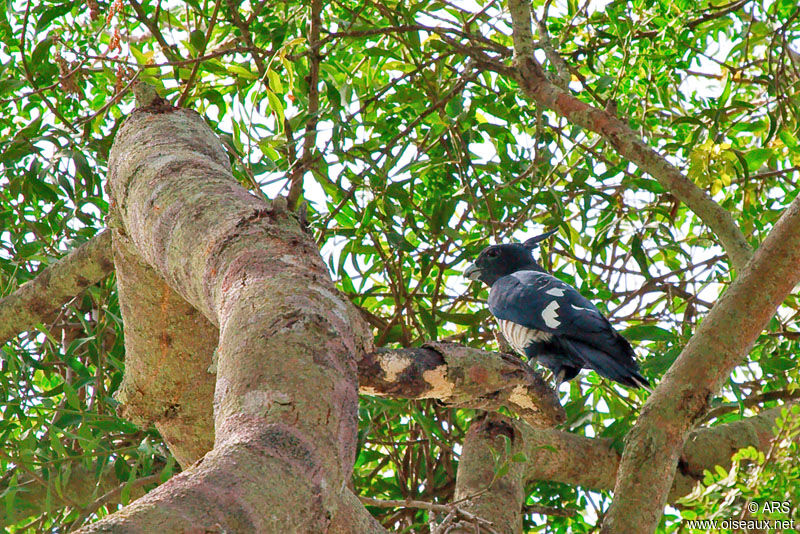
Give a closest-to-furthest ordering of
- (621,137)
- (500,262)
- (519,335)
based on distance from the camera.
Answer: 1. (621,137)
2. (519,335)
3. (500,262)

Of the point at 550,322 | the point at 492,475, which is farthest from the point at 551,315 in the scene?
the point at 492,475

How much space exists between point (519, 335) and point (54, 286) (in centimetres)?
151

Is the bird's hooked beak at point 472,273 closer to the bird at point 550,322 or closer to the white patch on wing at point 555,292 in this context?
the bird at point 550,322

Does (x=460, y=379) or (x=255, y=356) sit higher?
(x=460, y=379)

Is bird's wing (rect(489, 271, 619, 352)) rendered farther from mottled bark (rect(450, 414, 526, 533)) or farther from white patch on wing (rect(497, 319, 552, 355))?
mottled bark (rect(450, 414, 526, 533))

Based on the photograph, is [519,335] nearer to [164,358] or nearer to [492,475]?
[492,475]

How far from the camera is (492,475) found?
2.26 m

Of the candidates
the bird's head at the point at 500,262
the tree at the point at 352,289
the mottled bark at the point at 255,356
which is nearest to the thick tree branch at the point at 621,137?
the tree at the point at 352,289

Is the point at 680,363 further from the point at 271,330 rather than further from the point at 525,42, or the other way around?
the point at 271,330

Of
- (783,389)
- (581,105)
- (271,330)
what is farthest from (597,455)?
(271,330)

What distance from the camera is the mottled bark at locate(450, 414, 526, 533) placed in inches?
85.0

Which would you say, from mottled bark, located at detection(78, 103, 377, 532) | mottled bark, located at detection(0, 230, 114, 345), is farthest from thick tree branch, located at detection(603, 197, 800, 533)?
mottled bark, located at detection(0, 230, 114, 345)

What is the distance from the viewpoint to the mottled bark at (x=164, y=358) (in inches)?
68.8

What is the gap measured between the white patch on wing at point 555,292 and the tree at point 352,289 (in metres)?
0.10
